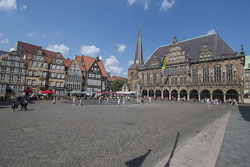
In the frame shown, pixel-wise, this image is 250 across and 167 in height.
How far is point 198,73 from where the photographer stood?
3659cm

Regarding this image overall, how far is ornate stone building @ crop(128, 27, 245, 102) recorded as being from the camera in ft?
104

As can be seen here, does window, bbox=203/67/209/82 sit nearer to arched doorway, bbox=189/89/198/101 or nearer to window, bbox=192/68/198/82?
window, bbox=192/68/198/82

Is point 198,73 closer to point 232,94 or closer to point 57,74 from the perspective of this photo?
point 232,94

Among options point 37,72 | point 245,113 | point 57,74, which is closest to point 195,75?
point 245,113

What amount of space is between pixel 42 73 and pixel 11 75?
617 centimetres

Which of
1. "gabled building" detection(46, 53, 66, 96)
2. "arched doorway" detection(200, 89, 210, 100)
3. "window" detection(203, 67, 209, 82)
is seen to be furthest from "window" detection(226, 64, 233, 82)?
"gabled building" detection(46, 53, 66, 96)

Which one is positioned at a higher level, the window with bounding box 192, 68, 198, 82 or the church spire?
the church spire

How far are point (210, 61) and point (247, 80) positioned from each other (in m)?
17.0

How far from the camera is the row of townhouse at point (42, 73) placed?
3095 cm

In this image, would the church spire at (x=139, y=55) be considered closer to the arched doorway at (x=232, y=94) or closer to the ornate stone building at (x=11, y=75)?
the arched doorway at (x=232, y=94)

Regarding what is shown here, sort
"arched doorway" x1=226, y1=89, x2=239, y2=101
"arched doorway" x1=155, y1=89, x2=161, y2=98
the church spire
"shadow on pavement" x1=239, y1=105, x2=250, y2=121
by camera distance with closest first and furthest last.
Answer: "shadow on pavement" x1=239, y1=105, x2=250, y2=121 < "arched doorway" x1=226, y1=89, x2=239, y2=101 < "arched doorway" x1=155, y1=89, x2=161, y2=98 < the church spire

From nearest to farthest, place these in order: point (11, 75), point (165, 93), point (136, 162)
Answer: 1. point (136, 162)
2. point (11, 75)
3. point (165, 93)

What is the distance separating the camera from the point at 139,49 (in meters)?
63.4

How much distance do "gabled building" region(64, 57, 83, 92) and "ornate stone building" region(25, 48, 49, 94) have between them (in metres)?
5.67
